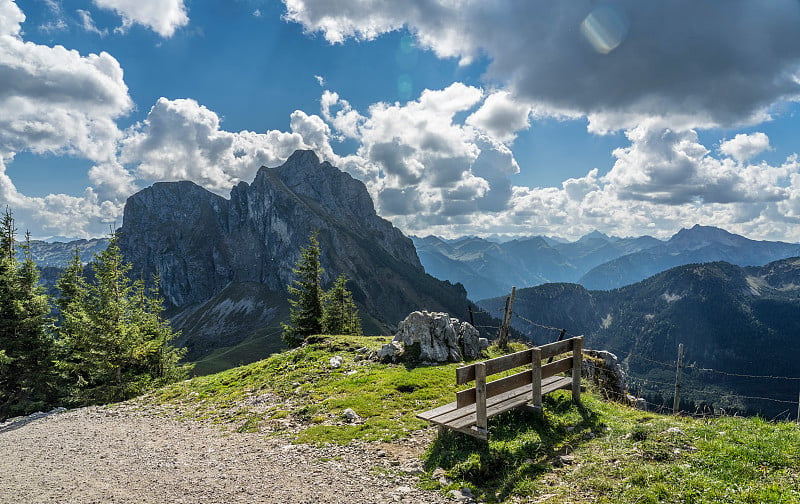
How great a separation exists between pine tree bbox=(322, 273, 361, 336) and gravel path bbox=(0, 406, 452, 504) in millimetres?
27863

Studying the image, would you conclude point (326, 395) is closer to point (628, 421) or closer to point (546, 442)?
point (546, 442)

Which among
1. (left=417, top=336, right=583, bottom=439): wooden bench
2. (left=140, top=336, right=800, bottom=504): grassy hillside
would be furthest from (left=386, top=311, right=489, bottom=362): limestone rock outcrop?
(left=417, top=336, right=583, bottom=439): wooden bench

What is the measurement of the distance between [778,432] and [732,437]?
1.18 metres

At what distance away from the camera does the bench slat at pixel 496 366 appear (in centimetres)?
1036

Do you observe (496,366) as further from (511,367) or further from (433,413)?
(433,413)

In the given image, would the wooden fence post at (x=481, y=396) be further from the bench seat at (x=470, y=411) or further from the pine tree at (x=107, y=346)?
the pine tree at (x=107, y=346)

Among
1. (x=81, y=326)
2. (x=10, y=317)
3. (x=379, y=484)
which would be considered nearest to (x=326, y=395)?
(x=379, y=484)

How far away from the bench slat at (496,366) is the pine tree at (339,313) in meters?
31.8

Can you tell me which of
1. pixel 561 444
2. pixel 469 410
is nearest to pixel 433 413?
pixel 469 410

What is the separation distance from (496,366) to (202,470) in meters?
8.91

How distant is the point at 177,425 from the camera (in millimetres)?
A: 16094

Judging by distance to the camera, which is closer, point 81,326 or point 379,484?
point 379,484

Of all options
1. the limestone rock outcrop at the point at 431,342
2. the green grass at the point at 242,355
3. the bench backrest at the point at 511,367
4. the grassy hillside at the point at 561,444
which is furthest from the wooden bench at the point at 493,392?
the green grass at the point at 242,355

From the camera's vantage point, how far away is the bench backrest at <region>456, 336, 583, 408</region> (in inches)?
415
